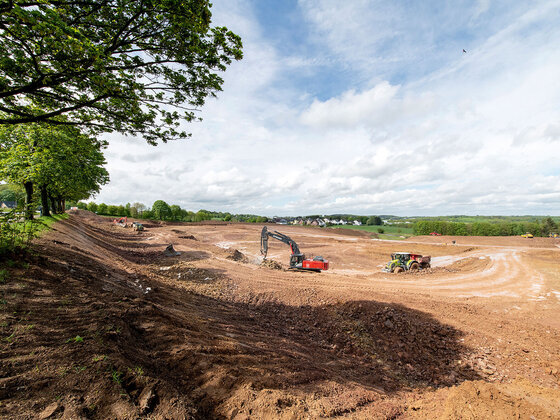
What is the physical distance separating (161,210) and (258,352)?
89245mm

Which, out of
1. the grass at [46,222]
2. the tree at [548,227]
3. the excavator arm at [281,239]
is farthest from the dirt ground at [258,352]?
the tree at [548,227]

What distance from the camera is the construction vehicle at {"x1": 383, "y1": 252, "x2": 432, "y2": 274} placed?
2344cm

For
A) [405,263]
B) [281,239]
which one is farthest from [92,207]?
[405,263]

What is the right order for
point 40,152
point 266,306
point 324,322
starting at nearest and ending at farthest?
point 324,322 < point 266,306 < point 40,152

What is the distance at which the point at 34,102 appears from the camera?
6.84 meters

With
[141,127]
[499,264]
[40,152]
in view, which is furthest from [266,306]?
[499,264]

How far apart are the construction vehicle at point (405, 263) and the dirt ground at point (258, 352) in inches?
350

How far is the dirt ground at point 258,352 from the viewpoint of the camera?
3.60 metres

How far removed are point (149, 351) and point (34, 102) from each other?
25.3 ft

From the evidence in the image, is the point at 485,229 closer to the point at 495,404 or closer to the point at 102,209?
the point at 495,404

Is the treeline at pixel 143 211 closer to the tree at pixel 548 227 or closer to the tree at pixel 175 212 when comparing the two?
the tree at pixel 175 212

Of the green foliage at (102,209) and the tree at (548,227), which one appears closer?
the tree at (548,227)

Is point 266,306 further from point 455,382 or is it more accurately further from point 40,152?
point 40,152

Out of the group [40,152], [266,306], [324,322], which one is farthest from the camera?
[40,152]
